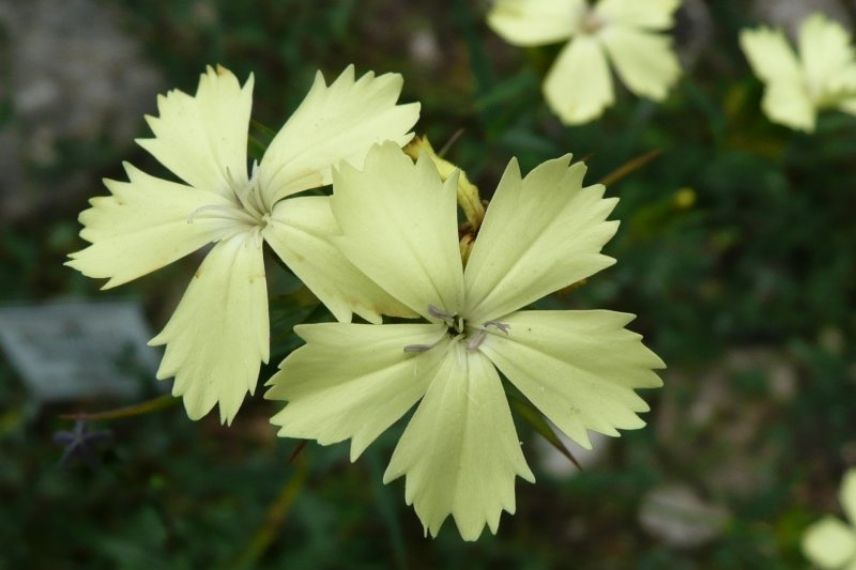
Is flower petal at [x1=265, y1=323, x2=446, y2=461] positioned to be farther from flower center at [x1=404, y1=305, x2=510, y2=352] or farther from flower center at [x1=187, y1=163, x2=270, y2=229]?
flower center at [x1=187, y1=163, x2=270, y2=229]

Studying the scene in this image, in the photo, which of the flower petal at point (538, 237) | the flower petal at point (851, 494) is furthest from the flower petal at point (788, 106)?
the flower petal at point (538, 237)

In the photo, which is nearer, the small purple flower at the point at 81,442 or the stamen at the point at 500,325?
the stamen at the point at 500,325

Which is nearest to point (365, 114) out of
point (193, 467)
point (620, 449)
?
point (193, 467)

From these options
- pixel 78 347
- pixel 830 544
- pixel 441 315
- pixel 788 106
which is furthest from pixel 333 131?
pixel 830 544

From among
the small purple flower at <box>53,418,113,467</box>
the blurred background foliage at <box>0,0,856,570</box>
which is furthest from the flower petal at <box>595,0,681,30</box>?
the small purple flower at <box>53,418,113,467</box>

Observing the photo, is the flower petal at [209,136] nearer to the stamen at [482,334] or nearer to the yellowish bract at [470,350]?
the yellowish bract at [470,350]

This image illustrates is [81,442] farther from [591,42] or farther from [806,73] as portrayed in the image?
[806,73]

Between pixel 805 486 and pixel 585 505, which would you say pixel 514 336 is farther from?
pixel 805 486
